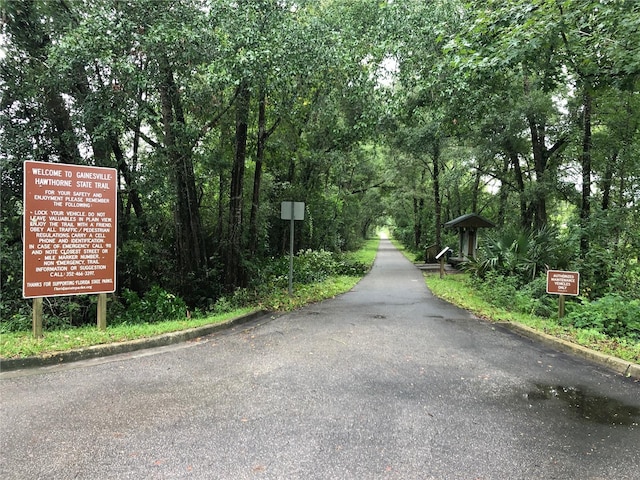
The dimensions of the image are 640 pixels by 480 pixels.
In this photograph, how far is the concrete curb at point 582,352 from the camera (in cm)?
503

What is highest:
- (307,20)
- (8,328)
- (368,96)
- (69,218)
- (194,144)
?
(307,20)

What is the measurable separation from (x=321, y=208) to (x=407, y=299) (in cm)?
1077

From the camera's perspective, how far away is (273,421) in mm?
3605

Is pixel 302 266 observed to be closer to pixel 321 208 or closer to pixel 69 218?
pixel 321 208

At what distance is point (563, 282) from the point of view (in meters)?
7.48

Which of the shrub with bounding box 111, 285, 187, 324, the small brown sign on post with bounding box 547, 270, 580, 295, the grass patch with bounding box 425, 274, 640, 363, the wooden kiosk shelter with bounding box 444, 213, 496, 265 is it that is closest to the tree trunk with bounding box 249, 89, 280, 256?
the shrub with bounding box 111, 285, 187, 324

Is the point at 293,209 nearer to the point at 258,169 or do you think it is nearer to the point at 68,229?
the point at 258,169

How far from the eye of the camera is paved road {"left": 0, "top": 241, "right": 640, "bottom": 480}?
9.68 feet

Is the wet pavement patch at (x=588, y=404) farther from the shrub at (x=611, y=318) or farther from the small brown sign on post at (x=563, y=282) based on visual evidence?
the small brown sign on post at (x=563, y=282)

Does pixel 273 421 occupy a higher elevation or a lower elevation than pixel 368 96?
lower

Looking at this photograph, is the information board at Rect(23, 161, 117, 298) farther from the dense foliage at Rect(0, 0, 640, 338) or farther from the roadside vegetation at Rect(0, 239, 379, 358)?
the dense foliage at Rect(0, 0, 640, 338)

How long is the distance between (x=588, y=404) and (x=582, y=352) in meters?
1.92

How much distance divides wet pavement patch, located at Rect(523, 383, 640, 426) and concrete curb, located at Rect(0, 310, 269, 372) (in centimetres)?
464

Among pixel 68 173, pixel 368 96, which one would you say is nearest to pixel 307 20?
pixel 368 96
